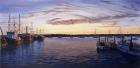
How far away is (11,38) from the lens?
16.9ft

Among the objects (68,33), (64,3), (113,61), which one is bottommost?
(113,61)

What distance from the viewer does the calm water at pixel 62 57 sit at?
16.8 ft

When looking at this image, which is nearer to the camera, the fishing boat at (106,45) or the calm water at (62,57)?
the calm water at (62,57)

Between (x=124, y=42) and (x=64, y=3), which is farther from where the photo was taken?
(x=124, y=42)

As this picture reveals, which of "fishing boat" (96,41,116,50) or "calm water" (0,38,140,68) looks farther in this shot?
"fishing boat" (96,41,116,50)

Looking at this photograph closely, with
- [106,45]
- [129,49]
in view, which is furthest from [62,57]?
[129,49]

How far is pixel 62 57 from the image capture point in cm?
517

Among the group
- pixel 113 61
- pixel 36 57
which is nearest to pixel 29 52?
pixel 36 57

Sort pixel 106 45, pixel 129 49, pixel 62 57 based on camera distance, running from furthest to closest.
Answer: pixel 106 45
pixel 129 49
pixel 62 57

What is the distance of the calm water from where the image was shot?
5.12m

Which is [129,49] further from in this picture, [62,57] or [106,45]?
[62,57]

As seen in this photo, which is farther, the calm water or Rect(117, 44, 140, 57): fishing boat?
Rect(117, 44, 140, 57): fishing boat

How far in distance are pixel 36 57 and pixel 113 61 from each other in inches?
37.0

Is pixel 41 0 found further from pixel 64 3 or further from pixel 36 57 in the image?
pixel 36 57
